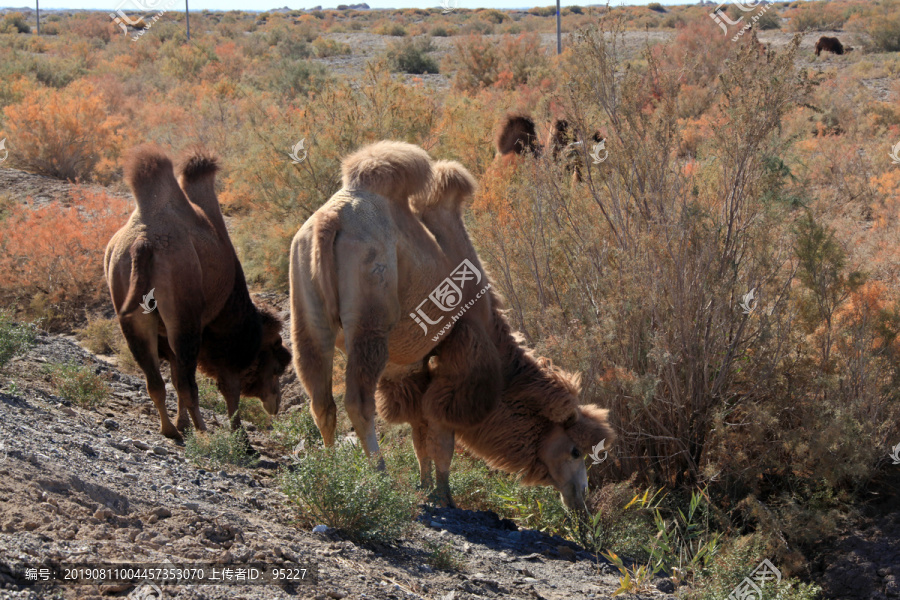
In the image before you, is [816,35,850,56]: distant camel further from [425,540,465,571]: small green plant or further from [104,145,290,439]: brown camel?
[425,540,465,571]: small green plant

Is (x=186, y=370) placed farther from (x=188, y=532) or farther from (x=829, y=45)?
(x=829, y=45)

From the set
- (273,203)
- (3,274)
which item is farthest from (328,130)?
(3,274)

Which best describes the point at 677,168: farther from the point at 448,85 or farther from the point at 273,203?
the point at 448,85

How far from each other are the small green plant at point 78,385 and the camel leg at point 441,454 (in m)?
2.98

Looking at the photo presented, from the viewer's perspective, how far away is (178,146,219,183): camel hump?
7.34m

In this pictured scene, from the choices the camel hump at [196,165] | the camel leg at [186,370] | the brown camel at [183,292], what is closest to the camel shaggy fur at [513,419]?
the camel leg at [186,370]

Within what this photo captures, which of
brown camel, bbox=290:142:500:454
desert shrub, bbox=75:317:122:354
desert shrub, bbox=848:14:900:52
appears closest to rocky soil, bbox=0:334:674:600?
brown camel, bbox=290:142:500:454

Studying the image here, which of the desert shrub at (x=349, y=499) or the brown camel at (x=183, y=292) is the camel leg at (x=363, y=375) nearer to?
the desert shrub at (x=349, y=499)

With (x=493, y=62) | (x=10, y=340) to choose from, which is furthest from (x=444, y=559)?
(x=493, y=62)

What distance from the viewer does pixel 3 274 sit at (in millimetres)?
11203

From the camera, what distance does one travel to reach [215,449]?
5676mm

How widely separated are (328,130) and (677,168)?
6286mm

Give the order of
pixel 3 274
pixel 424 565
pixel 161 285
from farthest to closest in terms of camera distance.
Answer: pixel 3 274, pixel 161 285, pixel 424 565

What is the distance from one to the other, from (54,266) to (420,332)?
7.88m
